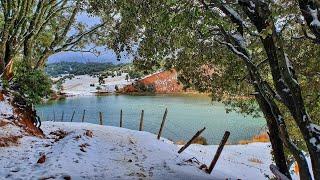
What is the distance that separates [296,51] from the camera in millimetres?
14586

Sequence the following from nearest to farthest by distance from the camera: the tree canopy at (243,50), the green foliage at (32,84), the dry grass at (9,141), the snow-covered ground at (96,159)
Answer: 1. the tree canopy at (243,50)
2. the snow-covered ground at (96,159)
3. the dry grass at (9,141)
4. the green foliage at (32,84)

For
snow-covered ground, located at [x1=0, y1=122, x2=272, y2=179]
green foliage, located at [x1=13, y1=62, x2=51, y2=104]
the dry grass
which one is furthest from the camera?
green foliage, located at [x1=13, y1=62, x2=51, y2=104]

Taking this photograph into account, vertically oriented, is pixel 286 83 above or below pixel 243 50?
below

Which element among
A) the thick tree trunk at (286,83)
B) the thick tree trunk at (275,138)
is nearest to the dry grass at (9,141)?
the thick tree trunk at (275,138)

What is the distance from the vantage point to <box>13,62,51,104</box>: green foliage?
20781mm

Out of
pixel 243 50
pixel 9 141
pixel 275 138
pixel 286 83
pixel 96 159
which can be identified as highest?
pixel 243 50

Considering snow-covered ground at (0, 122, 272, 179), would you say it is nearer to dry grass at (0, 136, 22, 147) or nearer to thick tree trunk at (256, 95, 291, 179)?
dry grass at (0, 136, 22, 147)

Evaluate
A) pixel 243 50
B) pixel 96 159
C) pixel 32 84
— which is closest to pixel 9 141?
pixel 96 159

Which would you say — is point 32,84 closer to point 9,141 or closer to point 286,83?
point 9,141

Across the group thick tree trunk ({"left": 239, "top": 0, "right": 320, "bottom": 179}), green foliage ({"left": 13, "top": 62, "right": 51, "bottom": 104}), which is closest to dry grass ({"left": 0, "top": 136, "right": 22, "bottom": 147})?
green foliage ({"left": 13, "top": 62, "right": 51, "bottom": 104})

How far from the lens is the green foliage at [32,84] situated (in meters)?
20.8

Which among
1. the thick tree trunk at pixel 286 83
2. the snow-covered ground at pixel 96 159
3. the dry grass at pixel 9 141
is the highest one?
the thick tree trunk at pixel 286 83

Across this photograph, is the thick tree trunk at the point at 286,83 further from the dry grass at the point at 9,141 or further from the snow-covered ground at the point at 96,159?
the dry grass at the point at 9,141

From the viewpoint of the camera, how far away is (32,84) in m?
20.9
